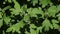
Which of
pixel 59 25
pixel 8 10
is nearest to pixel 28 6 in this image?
pixel 8 10

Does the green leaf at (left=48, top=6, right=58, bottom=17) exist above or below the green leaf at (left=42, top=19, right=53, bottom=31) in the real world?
above

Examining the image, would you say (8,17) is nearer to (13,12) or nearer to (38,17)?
(13,12)

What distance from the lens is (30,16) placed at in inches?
81.0

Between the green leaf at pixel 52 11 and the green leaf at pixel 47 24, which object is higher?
the green leaf at pixel 52 11

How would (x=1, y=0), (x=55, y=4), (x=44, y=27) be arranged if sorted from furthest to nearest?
(x=1, y=0)
(x=55, y=4)
(x=44, y=27)

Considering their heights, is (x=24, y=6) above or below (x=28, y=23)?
above

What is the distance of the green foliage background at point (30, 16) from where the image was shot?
2018 mm

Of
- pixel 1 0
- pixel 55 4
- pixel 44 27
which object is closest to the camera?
pixel 44 27

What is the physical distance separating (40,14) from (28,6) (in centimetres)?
24

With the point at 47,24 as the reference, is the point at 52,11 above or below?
above

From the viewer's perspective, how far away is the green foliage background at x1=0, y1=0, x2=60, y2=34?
2018 mm

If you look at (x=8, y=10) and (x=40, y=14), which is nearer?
(x=40, y=14)

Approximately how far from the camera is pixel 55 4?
85.1 inches

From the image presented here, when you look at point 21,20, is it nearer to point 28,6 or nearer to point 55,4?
point 28,6
